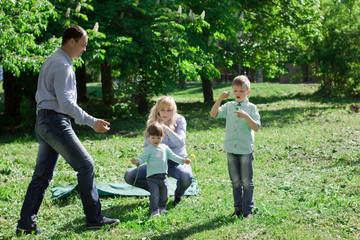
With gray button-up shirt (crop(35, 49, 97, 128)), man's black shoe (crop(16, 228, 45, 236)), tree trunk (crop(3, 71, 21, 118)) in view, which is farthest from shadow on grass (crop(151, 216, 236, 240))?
tree trunk (crop(3, 71, 21, 118))

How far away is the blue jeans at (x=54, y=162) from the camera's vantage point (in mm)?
4199

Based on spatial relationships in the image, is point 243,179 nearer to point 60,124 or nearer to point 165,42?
point 60,124

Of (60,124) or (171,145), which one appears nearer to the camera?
(60,124)

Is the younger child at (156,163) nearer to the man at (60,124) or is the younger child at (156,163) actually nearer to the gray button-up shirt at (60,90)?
the man at (60,124)

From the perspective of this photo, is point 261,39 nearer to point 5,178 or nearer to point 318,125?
point 318,125

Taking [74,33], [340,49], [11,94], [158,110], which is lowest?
[158,110]

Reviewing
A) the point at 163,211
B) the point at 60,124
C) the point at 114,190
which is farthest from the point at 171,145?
the point at 60,124

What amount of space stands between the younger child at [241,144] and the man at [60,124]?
155 centimetres

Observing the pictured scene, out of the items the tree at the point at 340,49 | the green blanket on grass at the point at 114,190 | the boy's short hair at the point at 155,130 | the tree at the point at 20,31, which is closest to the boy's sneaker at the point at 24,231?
the green blanket on grass at the point at 114,190

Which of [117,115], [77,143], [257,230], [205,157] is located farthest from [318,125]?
[77,143]

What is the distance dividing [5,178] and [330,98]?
17.7 m

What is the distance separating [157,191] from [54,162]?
4.33ft

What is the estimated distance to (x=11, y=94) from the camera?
14922mm

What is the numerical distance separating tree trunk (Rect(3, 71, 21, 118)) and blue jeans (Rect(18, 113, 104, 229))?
33.5 feet
